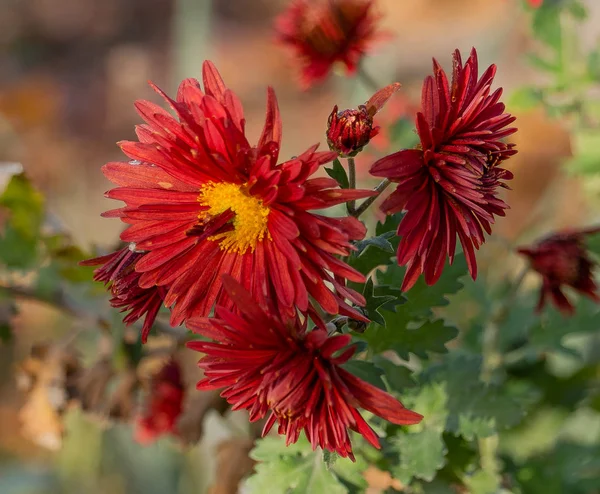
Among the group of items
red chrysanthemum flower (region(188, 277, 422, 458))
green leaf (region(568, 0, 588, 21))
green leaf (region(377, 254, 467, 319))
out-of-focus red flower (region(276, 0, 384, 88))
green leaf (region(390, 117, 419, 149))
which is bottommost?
red chrysanthemum flower (region(188, 277, 422, 458))

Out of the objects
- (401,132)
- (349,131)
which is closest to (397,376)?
(349,131)

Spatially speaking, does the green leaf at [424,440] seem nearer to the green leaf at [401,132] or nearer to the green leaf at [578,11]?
the green leaf at [401,132]

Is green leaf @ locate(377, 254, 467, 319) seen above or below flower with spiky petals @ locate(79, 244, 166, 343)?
above

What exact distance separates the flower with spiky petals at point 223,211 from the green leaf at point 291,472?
181 millimetres

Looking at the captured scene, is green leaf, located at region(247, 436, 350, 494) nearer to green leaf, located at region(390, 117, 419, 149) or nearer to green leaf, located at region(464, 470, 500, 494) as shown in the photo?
green leaf, located at region(464, 470, 500, 494)

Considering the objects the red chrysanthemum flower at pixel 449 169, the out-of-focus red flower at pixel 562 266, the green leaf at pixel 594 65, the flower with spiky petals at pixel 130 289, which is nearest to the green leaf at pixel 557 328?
the out-of-focus red flower at pixel 562 266

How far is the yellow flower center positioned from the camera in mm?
580

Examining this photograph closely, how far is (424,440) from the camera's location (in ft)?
2.29

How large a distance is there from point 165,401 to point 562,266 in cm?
58

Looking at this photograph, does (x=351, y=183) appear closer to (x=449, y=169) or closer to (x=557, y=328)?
(x=449, y=169)

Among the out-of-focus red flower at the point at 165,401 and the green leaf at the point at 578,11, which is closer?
the out-of-focus red flower at the point at 165,401

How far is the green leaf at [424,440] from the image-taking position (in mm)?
676

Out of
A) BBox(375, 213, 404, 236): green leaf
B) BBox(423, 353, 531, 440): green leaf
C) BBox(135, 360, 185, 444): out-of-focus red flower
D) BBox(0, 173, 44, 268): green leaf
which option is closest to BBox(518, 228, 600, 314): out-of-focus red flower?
BBox(423, 353, 531, 440): green leaf

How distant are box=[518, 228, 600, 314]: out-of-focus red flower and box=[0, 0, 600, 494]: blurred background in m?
0.36
